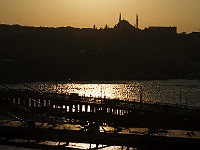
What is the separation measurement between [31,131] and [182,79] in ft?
490

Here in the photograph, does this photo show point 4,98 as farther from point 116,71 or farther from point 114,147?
point 116,71

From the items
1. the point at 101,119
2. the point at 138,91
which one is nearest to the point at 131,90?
the point at 138,91

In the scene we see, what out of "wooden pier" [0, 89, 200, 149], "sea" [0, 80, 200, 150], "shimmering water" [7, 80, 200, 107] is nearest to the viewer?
"wooden pier" [0, 89, 200, 149]

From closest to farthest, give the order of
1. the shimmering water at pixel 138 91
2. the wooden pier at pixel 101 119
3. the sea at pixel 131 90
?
the wooden pier at pixel 101 119 → the shimmering water at pixel 138 91 → the sea at pixel 131 90

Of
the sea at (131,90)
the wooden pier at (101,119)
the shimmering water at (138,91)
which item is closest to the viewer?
the wooden pier at (101,119)

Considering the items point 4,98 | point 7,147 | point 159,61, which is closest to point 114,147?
point 7,147

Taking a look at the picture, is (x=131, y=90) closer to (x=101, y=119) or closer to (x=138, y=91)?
(x=138, y=91)

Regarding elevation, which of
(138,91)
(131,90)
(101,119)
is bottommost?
(101,119)

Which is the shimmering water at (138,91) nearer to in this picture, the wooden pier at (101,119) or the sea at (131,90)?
the sea at (131,90)

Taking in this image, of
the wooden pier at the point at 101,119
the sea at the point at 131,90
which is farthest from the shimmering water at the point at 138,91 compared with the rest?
the wooden pier at the point at 101,119

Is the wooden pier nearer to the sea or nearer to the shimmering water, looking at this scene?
the sea

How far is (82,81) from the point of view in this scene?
16225 centimetres

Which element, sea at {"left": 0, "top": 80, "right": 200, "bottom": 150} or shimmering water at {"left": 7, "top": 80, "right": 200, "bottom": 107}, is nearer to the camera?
shimmering water at {"left": 7, "top": 80, "right": 200, "bottom": 107}

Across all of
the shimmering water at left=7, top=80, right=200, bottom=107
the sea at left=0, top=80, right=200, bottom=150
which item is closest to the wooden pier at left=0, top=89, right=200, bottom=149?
the sea at left=0, top=80, right=200, bottom=150
